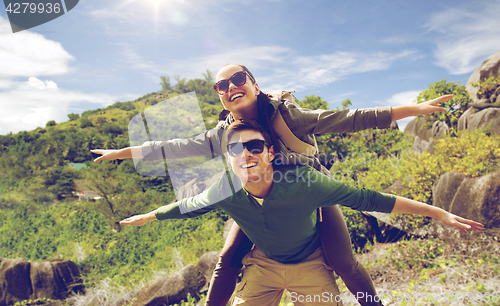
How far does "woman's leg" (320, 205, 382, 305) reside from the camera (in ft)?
6.38

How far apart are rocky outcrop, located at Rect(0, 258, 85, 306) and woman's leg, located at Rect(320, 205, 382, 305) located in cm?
764

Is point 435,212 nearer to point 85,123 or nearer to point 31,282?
point 31,282

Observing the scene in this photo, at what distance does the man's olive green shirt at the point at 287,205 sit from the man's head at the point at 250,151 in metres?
0.10

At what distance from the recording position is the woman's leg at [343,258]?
6.38ft

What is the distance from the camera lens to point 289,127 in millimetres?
1843

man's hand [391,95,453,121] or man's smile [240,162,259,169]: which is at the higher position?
man's hand [391,95,453,121]

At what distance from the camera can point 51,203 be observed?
16.3 meters

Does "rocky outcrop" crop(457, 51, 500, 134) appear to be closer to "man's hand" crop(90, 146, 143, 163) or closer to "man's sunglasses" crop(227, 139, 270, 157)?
"man's sunglasses" crop(227, 139, 270, 157)

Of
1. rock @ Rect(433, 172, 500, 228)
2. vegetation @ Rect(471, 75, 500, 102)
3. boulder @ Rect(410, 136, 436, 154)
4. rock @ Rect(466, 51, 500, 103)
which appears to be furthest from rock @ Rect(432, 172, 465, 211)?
rock @ Rect(466, 51, 500, 103)

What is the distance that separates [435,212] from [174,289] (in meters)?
4.85

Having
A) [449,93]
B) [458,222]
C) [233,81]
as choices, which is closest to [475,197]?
[458,222]

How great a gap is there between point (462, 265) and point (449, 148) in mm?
3228

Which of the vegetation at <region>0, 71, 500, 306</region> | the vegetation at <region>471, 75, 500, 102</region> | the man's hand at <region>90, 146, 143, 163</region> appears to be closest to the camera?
the man's hand at <region>90, 146, 143, 163</region>

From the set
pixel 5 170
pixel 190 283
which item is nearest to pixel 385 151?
pixel 190 283
